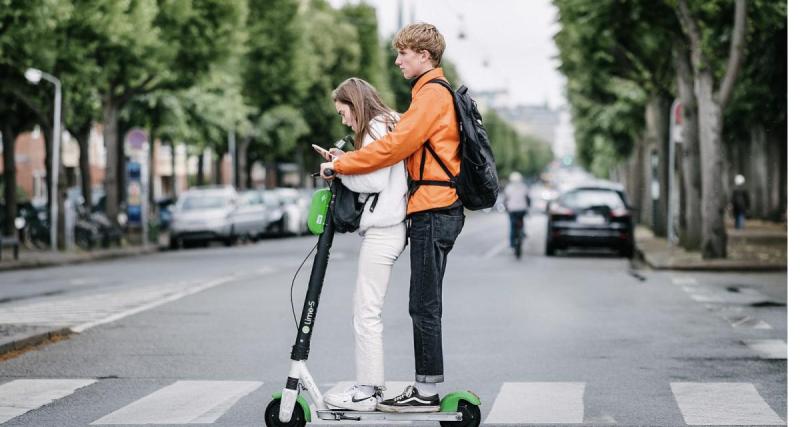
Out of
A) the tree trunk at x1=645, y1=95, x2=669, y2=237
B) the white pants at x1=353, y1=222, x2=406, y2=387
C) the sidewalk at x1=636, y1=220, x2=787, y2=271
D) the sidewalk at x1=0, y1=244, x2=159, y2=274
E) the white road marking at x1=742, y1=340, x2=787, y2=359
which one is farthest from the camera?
the tree trunk at x1=645, y1=95, x2=669, y2=237

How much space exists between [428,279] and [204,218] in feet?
104

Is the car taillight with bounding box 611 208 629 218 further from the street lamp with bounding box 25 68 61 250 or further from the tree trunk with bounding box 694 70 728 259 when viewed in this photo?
the street lamp with bounding box 25 68 61 250

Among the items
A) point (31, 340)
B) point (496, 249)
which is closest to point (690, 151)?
point (496, 249)

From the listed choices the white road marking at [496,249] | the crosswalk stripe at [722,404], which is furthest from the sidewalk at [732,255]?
the crosswalk stripe at [722,404]

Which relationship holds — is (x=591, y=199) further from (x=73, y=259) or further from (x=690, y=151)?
(x=73, y=259)

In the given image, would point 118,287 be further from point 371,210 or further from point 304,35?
point 304,35

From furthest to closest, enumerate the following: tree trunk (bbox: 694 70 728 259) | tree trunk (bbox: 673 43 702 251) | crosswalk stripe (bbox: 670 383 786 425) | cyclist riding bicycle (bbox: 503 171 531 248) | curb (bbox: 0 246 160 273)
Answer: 1. cyclist riding bicycle (bbox: 503 171 531 248)
2. tree trunk (bbox: 673 43 702 251)
3. curb (bbox: 0 246 160 273)
4. tree trunk (bbox: 694 70 728 259)
5. crosswalk stripe (bbox: 670 383 786 425)

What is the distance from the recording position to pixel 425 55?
6.64 meters

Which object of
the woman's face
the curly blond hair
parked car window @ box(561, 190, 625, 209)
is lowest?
parked car window @ box(561, 190, 625, 209)

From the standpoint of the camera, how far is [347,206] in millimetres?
6621

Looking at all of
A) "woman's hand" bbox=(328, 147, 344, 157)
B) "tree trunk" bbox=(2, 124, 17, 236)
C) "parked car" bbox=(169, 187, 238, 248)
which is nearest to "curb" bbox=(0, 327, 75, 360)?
"woman's hand" bbox=(328, 147, 344, 157)

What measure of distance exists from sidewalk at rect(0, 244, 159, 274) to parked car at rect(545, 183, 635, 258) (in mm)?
9322

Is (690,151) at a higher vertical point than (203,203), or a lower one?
higher

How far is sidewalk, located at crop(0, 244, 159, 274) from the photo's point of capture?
27.0m
